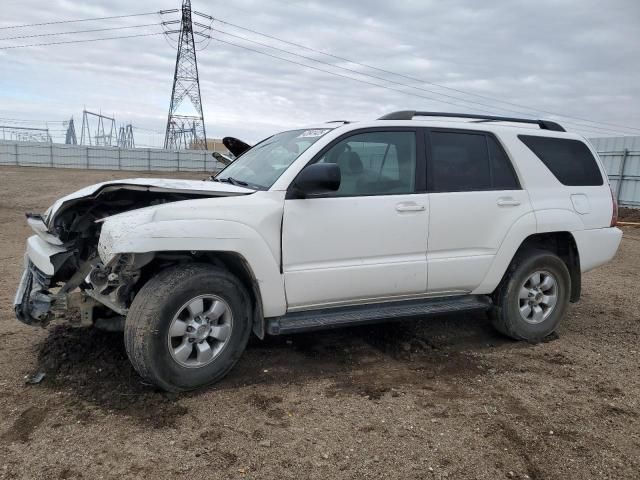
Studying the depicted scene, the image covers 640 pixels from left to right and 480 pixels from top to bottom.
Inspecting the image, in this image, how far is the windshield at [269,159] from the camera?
398 centimetres

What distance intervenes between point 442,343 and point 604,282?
4.06 metres

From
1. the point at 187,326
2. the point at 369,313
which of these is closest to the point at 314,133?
the point at 369,313

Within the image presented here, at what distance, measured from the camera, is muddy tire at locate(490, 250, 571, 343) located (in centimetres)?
472

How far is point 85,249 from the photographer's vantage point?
13.1ft

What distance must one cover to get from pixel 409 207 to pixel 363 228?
0.45 m

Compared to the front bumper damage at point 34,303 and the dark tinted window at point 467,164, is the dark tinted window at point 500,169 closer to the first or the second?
the dark tinted window at point 467,164

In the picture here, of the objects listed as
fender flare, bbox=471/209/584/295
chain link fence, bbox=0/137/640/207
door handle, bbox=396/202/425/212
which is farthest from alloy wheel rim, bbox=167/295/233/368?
chain link fence, bbox=0/137/640/207

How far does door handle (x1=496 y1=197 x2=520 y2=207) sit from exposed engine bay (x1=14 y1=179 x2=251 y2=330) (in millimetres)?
2170

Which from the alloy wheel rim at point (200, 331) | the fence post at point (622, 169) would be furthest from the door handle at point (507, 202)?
the fence post at point (622, 169)

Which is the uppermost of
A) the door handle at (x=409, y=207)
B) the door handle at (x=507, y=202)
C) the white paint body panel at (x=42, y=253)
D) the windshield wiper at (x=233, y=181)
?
the windshield wiper at (x=233, y=181)

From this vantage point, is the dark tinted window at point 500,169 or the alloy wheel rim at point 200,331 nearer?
the alloy wheel rim at point 200,331

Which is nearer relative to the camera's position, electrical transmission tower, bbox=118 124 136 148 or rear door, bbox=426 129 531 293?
rear door, bbox=426 129 531 293

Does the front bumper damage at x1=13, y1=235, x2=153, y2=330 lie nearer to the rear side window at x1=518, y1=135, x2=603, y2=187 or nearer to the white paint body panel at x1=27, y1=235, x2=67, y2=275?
the white paint body panel at x1=27, y1=235, x2=67, y2=275

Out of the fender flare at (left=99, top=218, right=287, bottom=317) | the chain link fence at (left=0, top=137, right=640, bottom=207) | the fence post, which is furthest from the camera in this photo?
the chain link fence at (left=0, top=137, right=640, bottom=207)
